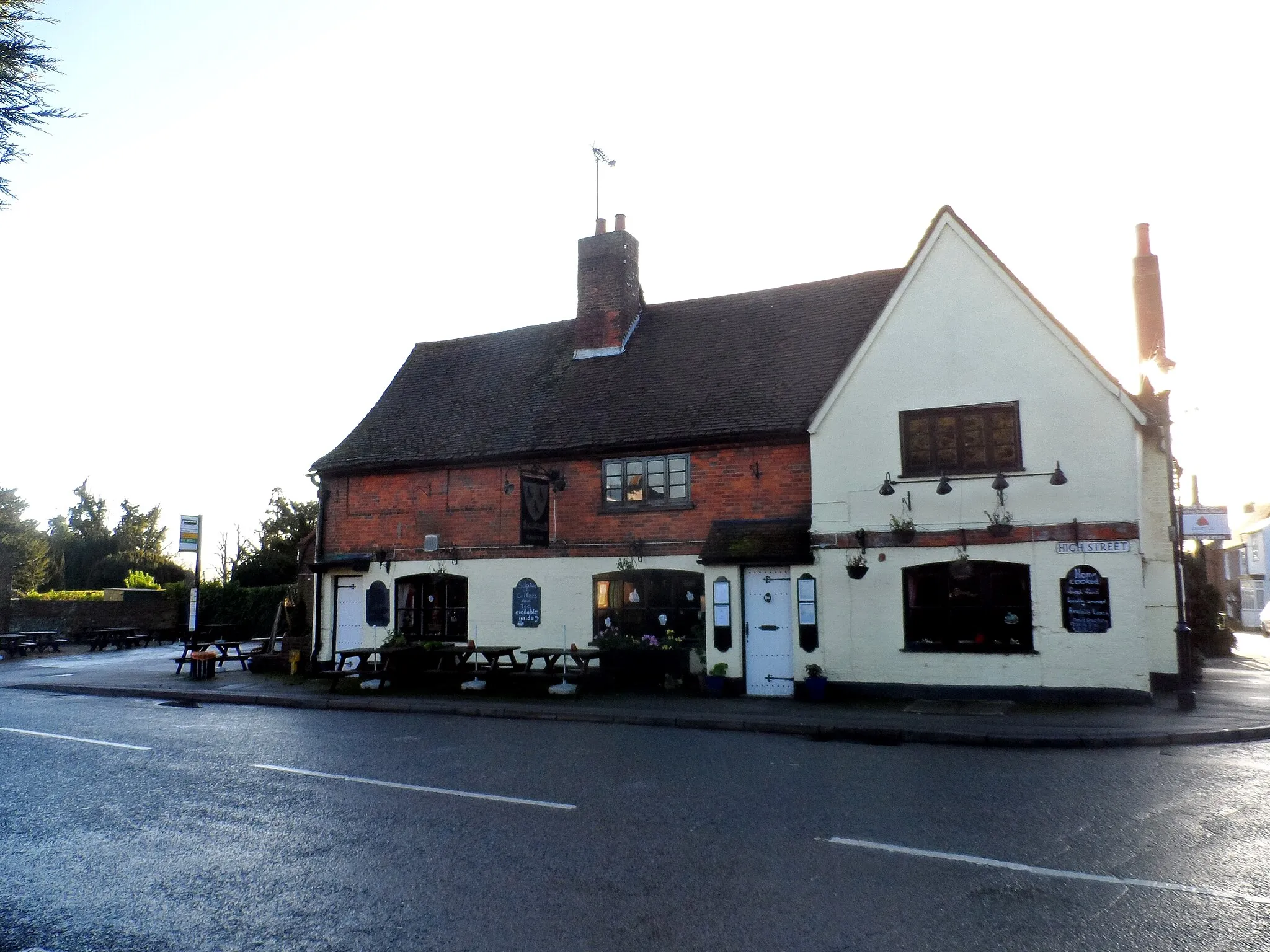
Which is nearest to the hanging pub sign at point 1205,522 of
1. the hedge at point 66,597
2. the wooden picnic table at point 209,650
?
the wooden picnic table at point 209,650

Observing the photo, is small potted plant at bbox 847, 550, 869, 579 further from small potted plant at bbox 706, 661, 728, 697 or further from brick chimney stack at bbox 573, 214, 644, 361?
brick chimney stack at bbox 573, 214, 644, 361

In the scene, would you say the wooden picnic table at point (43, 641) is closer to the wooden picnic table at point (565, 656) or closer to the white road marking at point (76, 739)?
the white road marking at point (76, 739)

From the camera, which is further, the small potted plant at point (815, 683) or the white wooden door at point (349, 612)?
the white wooden door at point (349, 612)

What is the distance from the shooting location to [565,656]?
16.5m

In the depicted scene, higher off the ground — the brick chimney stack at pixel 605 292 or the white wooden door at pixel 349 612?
the brick chimney stack at pixel 605 292

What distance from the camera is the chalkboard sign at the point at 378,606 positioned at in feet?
65.8

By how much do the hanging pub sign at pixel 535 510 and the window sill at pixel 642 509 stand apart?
112 centimetres

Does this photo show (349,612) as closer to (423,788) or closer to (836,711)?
(836,711)

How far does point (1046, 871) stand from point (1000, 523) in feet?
31.6

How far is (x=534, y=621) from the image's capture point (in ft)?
60.6

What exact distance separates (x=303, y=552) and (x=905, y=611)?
1569 centimetres

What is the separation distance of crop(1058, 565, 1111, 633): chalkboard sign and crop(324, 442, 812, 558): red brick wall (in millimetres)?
4458

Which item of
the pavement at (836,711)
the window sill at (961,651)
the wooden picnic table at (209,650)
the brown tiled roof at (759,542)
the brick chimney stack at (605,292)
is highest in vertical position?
the brick chimney stack at (605,292)

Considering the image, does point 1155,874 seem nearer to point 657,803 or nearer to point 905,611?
point 657,803
